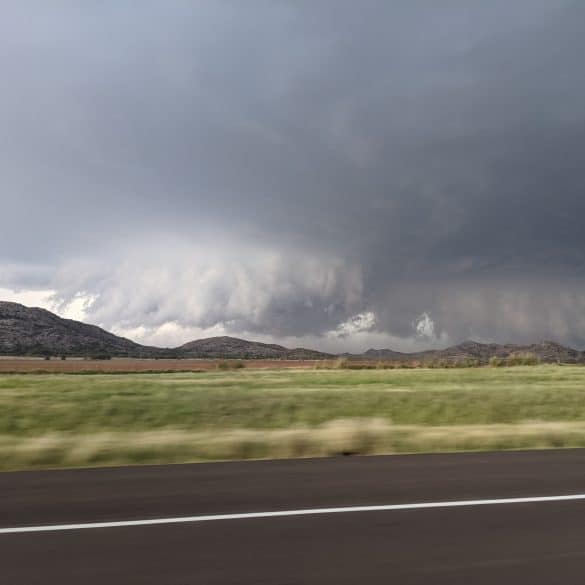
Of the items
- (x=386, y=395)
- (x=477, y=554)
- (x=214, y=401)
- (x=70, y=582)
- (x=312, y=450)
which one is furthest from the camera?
(x=386, y=395)

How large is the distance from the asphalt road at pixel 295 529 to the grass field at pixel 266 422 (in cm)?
279

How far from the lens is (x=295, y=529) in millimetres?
6605

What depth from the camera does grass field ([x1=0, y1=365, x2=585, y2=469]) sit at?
12.8 m

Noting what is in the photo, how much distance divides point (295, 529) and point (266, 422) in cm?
1518

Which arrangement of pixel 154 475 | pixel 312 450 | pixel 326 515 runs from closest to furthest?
pixel 326 515 < pixel 154 475 < pixel 312 450

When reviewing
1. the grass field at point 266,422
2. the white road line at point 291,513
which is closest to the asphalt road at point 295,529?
the white road line at point 291,513

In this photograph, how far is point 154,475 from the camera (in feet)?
31.0

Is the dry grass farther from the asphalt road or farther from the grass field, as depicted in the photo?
the asphalt road

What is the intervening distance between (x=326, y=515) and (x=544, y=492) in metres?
2.82

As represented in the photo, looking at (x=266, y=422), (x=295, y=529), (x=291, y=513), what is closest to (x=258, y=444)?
(x=291, y=513)

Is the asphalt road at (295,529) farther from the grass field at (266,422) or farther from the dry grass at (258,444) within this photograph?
the grass field at (266,422)

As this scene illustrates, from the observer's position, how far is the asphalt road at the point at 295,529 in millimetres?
5410

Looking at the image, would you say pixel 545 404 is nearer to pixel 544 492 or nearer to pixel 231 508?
pixel 544 492

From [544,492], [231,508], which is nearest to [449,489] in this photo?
[544,492]
